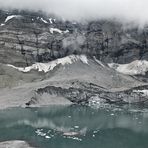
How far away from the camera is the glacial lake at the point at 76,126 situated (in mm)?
112625

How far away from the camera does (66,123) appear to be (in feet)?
462

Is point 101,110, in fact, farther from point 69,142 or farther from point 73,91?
point 69,142

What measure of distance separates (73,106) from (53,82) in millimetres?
20034

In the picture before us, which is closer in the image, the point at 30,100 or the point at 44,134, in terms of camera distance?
the point at 44,134

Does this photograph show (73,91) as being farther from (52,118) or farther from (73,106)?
(52,118)

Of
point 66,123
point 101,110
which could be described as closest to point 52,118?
point 66,123

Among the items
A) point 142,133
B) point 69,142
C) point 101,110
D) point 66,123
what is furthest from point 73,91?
point 69,142

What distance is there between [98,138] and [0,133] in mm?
25235

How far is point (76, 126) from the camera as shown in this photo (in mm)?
135250

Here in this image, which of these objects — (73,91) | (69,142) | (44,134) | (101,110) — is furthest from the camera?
(73,91)

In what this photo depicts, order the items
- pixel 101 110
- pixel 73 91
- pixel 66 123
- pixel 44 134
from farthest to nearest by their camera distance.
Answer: pixel 73 91 < pixel 101 110 < pixel 66 123 < pixel 44 134

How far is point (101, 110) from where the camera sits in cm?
17075

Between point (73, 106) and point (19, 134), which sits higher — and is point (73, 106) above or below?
below

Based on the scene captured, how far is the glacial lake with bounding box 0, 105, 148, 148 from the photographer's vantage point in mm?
112625
